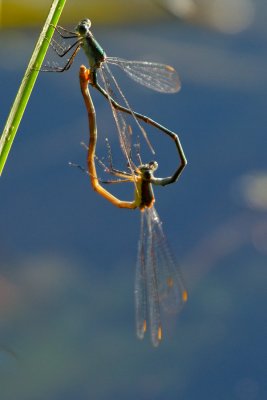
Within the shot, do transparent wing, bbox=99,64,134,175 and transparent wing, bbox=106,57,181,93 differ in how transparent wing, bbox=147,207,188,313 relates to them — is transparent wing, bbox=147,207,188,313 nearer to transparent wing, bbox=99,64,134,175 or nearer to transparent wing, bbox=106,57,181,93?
transparent wing, bbox=99,64,134,175

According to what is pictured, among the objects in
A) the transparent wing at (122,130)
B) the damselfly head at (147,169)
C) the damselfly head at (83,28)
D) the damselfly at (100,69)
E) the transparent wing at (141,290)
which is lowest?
the transparent wing at (141,290)

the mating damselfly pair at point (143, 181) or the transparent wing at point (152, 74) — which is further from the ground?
the transparent wing at point (152, 74)

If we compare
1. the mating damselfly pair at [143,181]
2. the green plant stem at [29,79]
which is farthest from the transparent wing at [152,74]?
the green plant stem at [29,79]

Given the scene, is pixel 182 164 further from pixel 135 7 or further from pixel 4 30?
pixel 135 7

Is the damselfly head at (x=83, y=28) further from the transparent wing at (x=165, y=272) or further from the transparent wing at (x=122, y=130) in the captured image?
the transparent wing at (x=165, y=272)

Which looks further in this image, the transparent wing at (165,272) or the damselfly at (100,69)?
the transparent wing at (165,272)

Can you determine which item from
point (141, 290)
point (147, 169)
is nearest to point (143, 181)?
point (147, 169)

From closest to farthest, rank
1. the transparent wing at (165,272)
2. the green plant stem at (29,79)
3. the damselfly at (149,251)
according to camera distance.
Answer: the green plant stem at (29,79) < the damselfly at (149,251) < the transparent wing at (165,272)

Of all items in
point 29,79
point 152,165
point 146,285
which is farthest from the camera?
point 146,285

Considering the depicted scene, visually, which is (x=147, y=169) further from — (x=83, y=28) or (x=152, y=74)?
(x=152, y=74)
